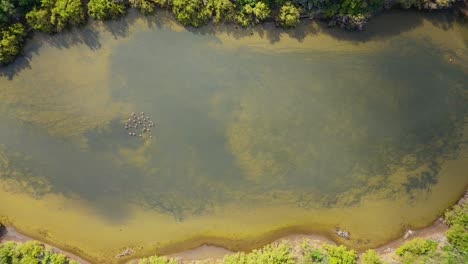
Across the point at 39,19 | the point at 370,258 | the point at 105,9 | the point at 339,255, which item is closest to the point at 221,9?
the point at 105,9

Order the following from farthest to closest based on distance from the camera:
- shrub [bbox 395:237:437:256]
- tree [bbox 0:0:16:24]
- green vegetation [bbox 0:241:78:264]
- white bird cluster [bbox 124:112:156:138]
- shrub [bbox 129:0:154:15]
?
white bird cluster [bbox 124:112:156:138]
shrub [bbox 129:0:154:15]
shrub [bbox 395:237:437:256]
green vegetation [bbox 0:241:78:264]
tree [bbox 0:0:16:24]

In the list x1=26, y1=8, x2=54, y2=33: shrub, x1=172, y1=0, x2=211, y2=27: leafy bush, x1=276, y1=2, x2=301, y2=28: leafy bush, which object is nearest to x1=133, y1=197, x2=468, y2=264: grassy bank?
x1=276, y1=2, x2=301, y2=28: leafy bush

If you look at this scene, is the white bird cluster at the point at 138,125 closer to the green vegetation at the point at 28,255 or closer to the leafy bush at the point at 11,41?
the leafy bush at the point at 11,41

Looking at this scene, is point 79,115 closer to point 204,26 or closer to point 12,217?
point 12,217

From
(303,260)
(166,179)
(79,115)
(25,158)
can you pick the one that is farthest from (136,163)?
(303,260)

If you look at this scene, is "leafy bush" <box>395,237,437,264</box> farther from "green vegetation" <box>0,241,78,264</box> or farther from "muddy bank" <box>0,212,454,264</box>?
"green vegetation" <box>0,241,78,264</box>

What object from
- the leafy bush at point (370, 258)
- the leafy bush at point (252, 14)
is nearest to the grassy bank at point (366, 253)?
the leafy bush at point (370, 258)
